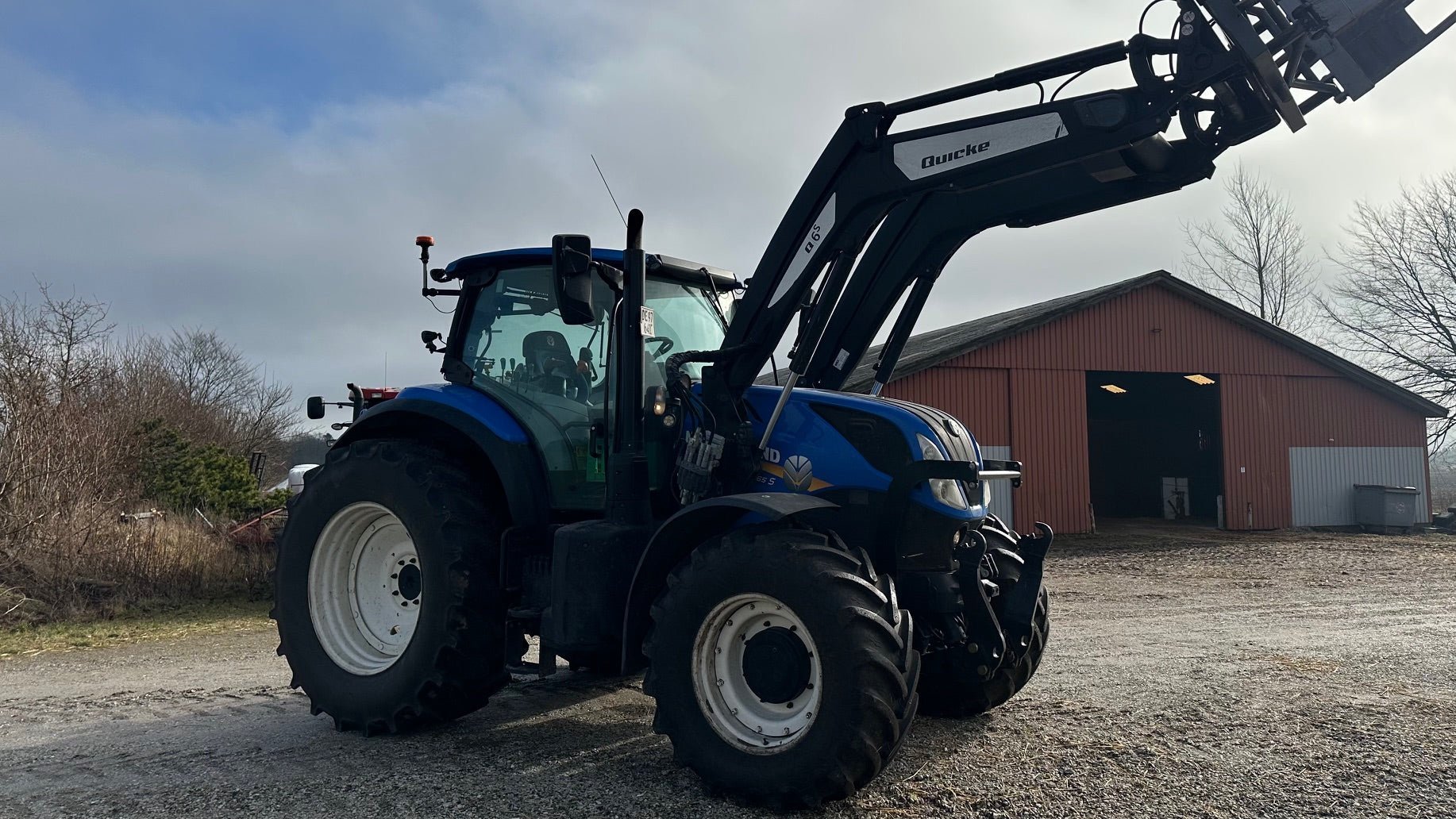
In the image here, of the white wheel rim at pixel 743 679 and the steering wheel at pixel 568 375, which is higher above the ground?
the steering wheel at pixel 568 375

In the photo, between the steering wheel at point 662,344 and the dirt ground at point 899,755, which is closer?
the dirt ground at point 899,755

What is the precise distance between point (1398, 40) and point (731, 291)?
350 centimetres

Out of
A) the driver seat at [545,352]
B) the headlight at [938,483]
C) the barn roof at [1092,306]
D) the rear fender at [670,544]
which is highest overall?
the barn roof at [1092,306]

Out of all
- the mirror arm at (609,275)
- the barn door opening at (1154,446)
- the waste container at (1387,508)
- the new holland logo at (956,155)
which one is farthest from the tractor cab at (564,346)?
the waste container at (1387,508)

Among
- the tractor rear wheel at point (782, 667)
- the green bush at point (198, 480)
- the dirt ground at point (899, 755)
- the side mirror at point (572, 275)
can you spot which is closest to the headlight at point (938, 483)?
the tractor rear wheel at point (782, 667)

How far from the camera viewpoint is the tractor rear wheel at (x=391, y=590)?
16.0ft

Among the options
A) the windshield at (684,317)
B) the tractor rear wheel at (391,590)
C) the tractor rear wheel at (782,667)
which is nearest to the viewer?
the tractor rear wheel at (782,667)

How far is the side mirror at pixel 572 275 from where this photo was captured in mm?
4566

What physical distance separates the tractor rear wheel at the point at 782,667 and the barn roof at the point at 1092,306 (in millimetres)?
13415

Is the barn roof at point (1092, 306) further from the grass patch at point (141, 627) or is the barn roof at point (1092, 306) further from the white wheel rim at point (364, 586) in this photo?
the white wheel rim at point (364, 586)

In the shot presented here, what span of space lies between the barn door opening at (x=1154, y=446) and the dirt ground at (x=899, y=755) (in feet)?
53.0

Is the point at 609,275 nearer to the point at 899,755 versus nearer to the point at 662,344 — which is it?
the point at 662,344

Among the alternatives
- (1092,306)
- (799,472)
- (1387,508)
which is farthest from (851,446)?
(1387,508)

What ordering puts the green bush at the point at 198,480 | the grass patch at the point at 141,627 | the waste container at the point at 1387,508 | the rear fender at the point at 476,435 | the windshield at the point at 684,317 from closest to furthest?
the rear fender at the point at 476,435 → the windshield at the point at 684,317 → the grass patch at the point at 141,627 → the green bush at the point at 198,480 → the waste container at the point at 1387,508
